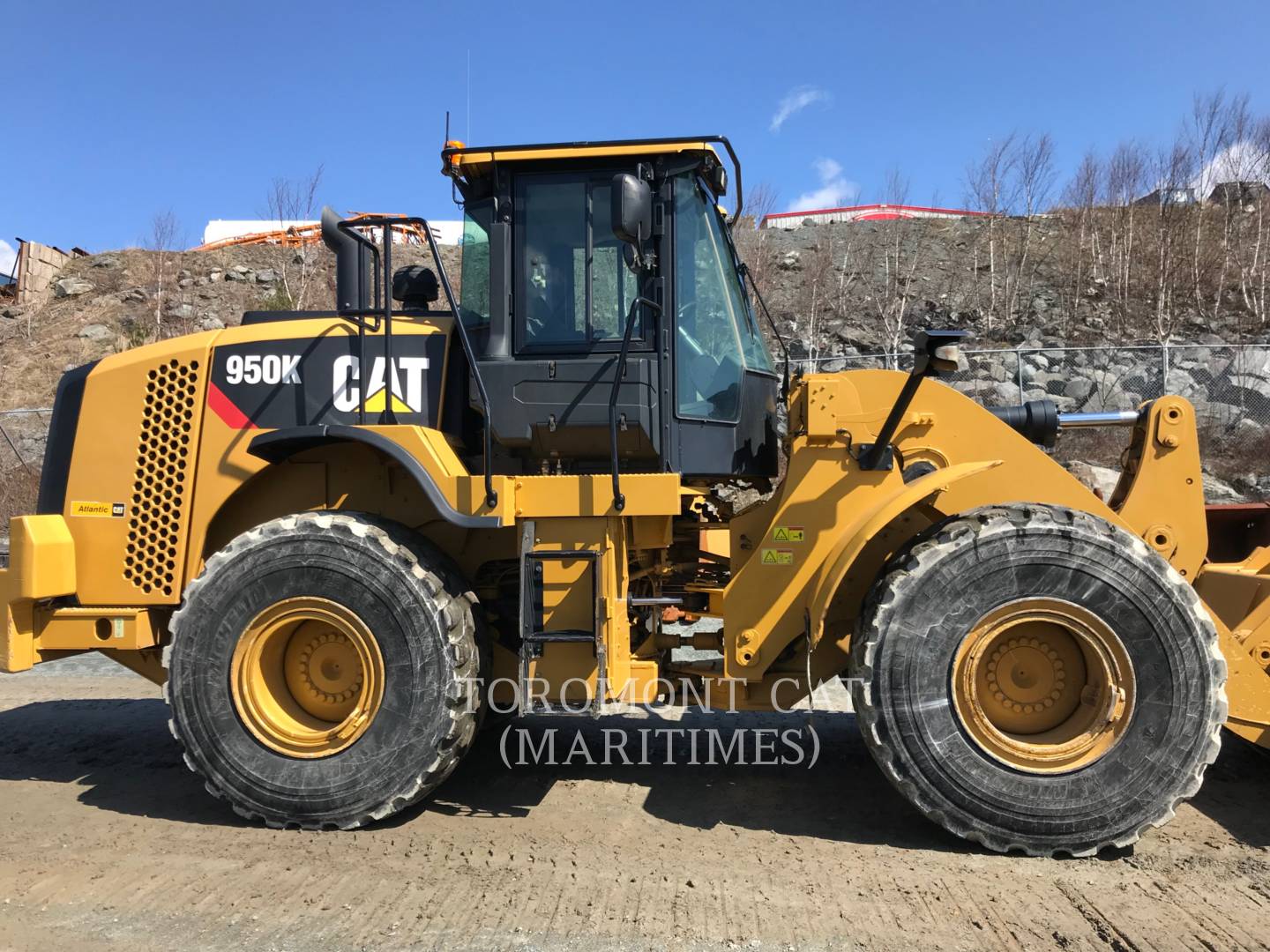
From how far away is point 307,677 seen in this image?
4.04 m

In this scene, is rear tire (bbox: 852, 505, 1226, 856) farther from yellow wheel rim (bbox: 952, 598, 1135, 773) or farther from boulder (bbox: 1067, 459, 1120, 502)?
boulder (bbox: 1067, 459, 1120, 502)

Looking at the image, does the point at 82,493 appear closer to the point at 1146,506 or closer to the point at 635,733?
the point at 635,733

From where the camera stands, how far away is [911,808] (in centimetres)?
397

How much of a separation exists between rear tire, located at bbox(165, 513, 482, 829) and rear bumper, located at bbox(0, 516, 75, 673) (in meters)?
0.80

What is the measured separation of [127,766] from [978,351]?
47.0 feet

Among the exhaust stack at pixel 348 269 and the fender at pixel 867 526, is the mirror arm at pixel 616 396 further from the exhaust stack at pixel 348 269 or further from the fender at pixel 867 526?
the exhaust stack at pixel 348 269

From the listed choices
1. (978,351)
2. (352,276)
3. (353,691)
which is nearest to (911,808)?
(353,691)

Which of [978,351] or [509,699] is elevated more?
[978,351]

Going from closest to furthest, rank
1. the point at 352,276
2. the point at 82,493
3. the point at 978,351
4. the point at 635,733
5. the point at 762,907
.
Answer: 1. the point at 762,907
2. the point at 82,493
3. the point at 352,276
4. the point at 635,733
5. the point at 978,351

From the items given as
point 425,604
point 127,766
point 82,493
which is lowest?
point 127,766

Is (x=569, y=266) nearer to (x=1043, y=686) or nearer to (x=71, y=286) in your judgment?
(x=1043, y=686)

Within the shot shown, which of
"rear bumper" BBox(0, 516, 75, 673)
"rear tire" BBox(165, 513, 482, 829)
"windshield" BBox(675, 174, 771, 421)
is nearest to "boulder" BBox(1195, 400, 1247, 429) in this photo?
"windshield" BBox(675, 174, 771, 421)

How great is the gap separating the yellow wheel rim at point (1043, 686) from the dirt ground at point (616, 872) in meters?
0.43

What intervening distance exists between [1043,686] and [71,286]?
29.1 meters
